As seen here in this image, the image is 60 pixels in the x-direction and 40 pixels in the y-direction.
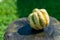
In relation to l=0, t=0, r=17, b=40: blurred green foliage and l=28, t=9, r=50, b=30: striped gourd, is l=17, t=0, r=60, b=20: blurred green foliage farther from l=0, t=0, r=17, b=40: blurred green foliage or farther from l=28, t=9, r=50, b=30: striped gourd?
l=28, t=9, r=50, b=30: striped gourd

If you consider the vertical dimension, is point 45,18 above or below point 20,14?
below

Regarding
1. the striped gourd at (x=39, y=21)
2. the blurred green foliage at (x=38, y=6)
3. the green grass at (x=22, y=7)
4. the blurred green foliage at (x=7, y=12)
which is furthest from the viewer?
the blurred green foliage at (x=38, y=6)

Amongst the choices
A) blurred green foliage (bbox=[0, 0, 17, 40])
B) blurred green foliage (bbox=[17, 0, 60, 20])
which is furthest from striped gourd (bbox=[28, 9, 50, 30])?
blurred green foliage (bbox=[17, 0, 60, 20])

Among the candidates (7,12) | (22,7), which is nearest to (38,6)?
(22,7)

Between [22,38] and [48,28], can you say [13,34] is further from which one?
[48,28]

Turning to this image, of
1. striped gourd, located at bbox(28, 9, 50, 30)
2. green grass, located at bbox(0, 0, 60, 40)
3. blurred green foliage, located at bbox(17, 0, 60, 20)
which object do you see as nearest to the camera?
striped gourd, located at bbox(28, 9, 50, 30)

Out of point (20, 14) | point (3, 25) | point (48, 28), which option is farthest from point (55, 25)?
point (20, 14)

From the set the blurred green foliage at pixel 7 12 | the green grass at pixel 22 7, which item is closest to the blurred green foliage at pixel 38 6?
the green grass at pixel 22 7

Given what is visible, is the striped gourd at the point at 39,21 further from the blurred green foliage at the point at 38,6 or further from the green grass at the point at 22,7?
the blurred green foliage at the point at 38,6

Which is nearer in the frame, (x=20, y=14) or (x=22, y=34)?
(x=22, y=34)
